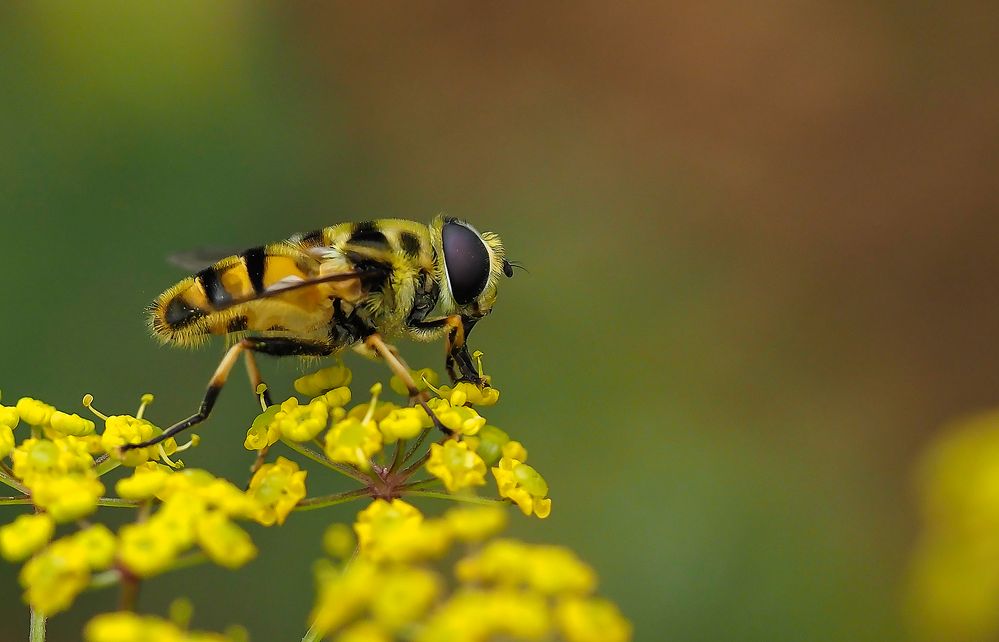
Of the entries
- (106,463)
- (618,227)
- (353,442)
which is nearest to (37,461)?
(106,463)

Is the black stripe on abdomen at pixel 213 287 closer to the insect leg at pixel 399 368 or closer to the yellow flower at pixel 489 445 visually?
the insect leg at pixel 399 368

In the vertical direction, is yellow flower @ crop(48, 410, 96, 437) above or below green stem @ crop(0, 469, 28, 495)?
above

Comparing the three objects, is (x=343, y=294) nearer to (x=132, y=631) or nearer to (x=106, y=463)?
(x=106, y=463)

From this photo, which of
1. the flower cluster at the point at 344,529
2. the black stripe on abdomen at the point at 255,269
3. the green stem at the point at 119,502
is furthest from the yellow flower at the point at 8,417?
the black stripe on abdomen at the point at 255,269

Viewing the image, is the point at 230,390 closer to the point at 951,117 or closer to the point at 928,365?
the point at 928,365

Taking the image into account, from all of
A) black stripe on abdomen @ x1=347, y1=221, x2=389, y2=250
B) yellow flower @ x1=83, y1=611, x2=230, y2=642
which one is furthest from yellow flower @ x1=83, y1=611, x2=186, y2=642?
black stripe on abdomen @ x1=347, y1=221, x2=389, y2=250

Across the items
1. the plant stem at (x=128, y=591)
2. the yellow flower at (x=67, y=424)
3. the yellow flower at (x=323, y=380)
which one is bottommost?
the plant stem at (x=128, y=591)

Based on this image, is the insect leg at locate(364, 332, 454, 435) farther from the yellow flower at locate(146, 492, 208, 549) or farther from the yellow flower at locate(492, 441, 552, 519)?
the yellow flower at locate(146, 492, 208, 549)
